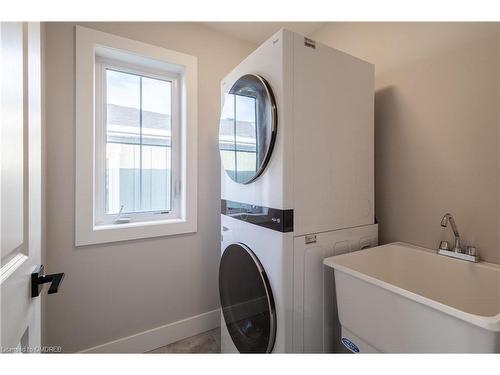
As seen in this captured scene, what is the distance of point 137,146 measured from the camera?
1.73 meters

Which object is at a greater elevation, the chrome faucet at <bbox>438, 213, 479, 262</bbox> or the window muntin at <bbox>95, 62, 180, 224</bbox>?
the window muntin at <bbox>95, 62, 180, 224</bbox>

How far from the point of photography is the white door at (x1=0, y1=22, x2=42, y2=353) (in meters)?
0.47

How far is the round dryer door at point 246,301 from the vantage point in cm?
109

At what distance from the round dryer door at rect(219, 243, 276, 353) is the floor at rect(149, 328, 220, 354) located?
0.39 m

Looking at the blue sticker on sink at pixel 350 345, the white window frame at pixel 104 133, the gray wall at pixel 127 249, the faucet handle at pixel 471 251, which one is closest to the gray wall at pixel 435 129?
the faucet handle at pixel 471 251

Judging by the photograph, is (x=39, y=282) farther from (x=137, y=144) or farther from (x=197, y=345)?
(x=197, y=345)

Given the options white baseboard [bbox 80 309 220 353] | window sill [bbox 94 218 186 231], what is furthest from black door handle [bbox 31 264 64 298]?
white baseboard [bbox 80 309 220 353]

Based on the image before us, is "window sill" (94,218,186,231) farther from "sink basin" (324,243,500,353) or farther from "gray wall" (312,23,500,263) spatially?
"gray wall" (312,23,500,263)

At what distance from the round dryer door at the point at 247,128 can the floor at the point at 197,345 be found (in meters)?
1.24

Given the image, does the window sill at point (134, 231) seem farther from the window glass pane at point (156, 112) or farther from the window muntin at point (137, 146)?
the window glass pane at point (156, 112)

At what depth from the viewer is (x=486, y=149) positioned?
1079 mm

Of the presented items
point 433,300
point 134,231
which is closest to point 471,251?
point 433,300
